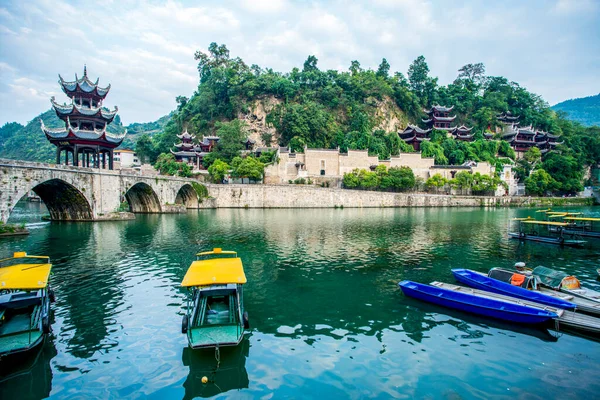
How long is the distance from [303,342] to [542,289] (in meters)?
10.9

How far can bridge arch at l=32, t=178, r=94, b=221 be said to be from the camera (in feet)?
121

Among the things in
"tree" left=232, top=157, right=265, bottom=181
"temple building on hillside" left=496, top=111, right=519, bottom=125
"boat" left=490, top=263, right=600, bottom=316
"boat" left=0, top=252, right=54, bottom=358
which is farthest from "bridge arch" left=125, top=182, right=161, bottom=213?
"temple building on hillside" left=496, top=111, right=519, bottom=125

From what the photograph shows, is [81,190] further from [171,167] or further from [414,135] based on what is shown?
[414,135]

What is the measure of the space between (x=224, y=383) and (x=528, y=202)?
82.7 metres

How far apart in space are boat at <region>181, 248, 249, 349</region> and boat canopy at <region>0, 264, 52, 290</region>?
509cm

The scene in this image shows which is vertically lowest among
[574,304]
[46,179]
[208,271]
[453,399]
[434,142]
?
[453,399]

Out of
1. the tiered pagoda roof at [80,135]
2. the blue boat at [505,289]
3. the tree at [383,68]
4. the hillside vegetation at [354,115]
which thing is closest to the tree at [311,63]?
the hillside vegetation at [354,115]

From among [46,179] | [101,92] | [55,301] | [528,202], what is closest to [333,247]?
[55,301]

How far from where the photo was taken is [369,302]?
1504 centimetres

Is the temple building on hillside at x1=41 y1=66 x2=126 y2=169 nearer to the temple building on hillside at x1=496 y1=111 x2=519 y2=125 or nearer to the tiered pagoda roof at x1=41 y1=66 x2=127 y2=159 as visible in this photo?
the tiered pagoda roof at x1=41 y1=66 x2=127 y2=159

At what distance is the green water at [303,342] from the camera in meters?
9.11

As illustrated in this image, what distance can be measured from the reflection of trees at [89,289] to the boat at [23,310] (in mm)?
1082

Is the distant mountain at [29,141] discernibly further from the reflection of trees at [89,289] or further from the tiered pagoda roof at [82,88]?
the reflection of trees at [89,289]

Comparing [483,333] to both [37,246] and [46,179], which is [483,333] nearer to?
[37,246]
